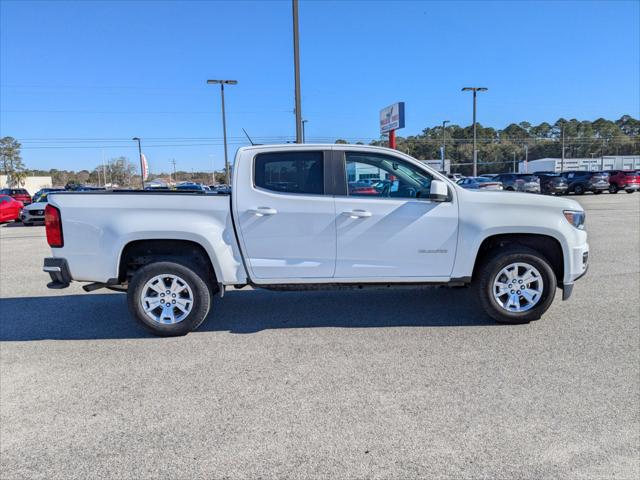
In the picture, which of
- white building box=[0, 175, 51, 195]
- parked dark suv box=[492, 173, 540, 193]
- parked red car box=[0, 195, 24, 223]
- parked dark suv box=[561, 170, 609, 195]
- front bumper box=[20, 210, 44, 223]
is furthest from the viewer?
white building box=[0, 175, 51, 195]

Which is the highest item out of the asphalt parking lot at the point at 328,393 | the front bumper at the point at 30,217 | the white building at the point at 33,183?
the white building at the point at 33,183

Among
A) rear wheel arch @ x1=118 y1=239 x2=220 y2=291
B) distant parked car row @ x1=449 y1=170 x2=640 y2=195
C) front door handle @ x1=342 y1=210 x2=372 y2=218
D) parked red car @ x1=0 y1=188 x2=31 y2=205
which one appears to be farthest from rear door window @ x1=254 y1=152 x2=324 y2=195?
distant parked car row @ x1=449 y1=170 x2=640 y2=195

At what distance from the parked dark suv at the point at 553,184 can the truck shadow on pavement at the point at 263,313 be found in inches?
1250

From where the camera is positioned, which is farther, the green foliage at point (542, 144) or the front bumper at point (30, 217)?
the green foliage at point (542, 144)

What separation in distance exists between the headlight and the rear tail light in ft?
17.4

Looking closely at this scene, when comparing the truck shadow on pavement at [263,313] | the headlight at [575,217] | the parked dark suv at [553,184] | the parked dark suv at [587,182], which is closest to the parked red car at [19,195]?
the truck shadow on pavement at [263,313]

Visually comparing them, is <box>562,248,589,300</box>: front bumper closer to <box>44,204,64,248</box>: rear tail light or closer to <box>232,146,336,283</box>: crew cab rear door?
<box>232,146,336,283</box>: crew cab rear door

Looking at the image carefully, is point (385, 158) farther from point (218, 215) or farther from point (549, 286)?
point (549, 286)

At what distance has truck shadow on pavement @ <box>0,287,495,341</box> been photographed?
5039mm

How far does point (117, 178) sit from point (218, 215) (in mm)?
114134

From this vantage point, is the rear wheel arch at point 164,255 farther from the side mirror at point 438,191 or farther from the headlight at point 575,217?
the headlight at point 575,217

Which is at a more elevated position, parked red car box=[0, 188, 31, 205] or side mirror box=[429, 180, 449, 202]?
parked red car box=[0, 188, 31, 205]

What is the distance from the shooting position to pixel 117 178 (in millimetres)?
107625

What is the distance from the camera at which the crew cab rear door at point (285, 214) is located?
4.69 m
